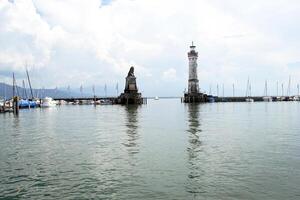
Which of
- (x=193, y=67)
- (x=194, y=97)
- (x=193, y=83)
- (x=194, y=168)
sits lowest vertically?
(x=194, y=168)

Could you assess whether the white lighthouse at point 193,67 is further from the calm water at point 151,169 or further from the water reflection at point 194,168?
the water reflection at point 194,168

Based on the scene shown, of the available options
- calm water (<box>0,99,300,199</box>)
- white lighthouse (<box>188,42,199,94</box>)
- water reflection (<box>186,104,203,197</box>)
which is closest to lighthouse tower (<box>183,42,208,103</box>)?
white lighthouse (<box>188,42,199,94</box>)

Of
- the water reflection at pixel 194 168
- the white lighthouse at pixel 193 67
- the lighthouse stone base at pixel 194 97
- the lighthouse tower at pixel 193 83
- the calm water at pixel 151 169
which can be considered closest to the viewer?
the calm water at pixel 151 169

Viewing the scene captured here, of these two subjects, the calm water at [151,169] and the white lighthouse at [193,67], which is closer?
the calm water at [151,169]

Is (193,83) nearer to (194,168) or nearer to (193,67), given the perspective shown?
(193,67)

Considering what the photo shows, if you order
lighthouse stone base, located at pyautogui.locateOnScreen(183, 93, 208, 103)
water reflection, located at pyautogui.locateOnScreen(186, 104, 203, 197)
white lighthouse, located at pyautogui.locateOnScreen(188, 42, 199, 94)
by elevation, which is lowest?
water reflection, located at pyautogui.locateOnScreen(186, 104, 203, 197)

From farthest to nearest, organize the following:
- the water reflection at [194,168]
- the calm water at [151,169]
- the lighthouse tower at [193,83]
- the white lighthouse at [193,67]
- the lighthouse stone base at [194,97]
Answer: the lighthouse stone base at [194,97] < the lighthouse tower at [193,83] < the white lighthouse at [193,67] < the water reflection at [194,168] < the calm water at [151,169]

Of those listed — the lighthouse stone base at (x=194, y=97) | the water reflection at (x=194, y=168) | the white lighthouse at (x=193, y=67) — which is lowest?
the water reflection at (x=194, y=168)

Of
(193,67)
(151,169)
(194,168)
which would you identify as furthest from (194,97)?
(151,169)

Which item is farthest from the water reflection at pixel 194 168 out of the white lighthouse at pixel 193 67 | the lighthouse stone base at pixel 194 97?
the lighthouse stone base at pixel 194 97

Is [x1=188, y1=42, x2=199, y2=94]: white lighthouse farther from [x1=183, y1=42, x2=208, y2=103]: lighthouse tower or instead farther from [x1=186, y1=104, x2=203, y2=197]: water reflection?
[x1=186, y1=104, x2=203, y2=197]: water reflection

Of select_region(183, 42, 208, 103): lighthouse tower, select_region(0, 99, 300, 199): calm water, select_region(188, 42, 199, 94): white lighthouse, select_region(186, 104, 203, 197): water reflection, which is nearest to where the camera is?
select_region(0, 99, 300, 199): calm water

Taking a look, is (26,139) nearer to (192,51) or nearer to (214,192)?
(214,192)

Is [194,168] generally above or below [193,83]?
below
